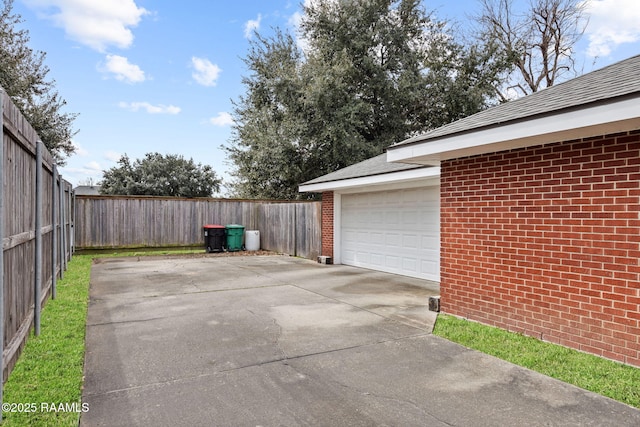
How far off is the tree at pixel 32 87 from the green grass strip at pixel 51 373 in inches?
600

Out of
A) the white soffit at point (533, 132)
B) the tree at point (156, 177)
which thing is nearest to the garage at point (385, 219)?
the white soffit at point (533, 132)

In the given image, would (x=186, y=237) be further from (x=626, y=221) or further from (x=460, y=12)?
(x=460, y=12)

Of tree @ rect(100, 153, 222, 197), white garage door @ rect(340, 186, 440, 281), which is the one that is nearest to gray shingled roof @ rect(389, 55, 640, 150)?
white garage door @ rect(340, 186, 440, 281)

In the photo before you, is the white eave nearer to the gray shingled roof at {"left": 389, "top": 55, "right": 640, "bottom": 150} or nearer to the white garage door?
the white garage door

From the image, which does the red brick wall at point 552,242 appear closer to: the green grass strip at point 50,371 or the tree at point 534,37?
the green grass strip at point 50,371

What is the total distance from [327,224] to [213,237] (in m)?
5.01

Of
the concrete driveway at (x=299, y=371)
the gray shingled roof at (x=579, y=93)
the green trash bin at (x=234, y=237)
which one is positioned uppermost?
the gray shingled roof at (x=579, y=93)

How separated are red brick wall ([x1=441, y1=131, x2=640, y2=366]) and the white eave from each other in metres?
1.94

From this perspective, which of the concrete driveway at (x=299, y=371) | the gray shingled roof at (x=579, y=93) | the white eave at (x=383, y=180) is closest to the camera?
the concrete driveway at (x=299, y=371)

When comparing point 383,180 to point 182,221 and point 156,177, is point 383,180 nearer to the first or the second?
point 182,221

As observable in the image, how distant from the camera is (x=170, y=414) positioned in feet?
9.21

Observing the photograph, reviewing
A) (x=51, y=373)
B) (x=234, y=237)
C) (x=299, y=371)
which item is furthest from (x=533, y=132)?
(x=234, y=237)

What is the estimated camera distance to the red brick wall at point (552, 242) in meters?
3.81

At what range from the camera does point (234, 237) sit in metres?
15.1
